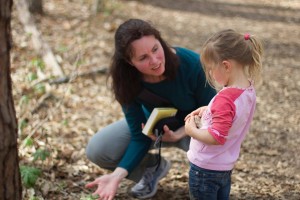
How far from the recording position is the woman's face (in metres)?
2.47

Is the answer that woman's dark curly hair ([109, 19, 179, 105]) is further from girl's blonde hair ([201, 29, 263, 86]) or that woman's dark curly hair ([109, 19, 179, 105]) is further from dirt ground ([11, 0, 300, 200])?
dirt ground ([11, 0, 300, 200])

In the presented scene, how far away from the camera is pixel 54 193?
9.97 feet

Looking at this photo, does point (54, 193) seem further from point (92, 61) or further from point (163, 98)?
point (92, 61)

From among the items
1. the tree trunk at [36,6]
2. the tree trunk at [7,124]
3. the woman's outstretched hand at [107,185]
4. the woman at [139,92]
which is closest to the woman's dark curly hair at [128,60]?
the woman at [139,92]

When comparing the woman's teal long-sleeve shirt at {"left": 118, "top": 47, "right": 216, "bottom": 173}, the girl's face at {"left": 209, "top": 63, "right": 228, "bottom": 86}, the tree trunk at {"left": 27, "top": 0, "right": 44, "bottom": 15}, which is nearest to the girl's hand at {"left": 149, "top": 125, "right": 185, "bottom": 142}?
the woman's teal long-sleeve shirt at {"left": 118, "top": 47, "right": 216, "bottom": 173}

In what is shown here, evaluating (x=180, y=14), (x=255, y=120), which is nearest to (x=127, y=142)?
(x=255, y=120)

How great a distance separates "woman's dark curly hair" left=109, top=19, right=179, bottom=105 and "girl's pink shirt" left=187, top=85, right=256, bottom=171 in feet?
2.07

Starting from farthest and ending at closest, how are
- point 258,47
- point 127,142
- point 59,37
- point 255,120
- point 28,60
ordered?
point 59,37
point 28,60
point 255,120
point 127,142
point 258,47

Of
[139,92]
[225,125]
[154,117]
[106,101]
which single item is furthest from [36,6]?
[225,125]

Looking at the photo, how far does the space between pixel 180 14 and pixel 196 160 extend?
25.1 feet

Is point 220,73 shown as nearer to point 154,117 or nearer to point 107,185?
point 154,117

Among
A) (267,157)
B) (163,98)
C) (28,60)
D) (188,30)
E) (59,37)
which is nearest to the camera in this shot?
(163,98)

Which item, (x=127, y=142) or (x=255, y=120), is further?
(x=255, y=120)

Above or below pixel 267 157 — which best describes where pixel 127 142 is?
above
